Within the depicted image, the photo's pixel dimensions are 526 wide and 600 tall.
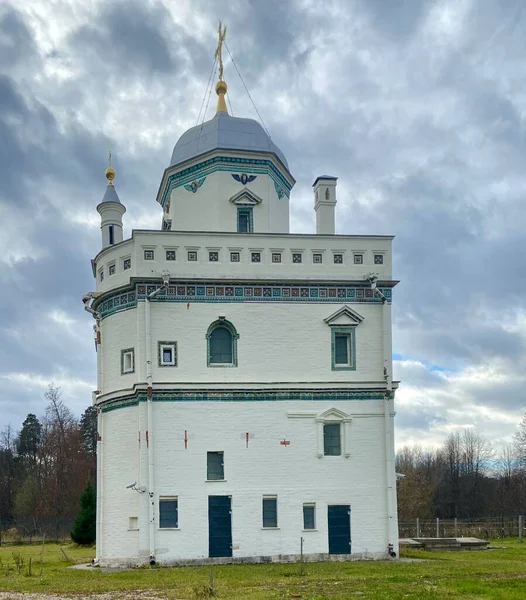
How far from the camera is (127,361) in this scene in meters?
30.5

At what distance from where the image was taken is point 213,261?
1202 inches

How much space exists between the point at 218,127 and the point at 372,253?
29.5 feet

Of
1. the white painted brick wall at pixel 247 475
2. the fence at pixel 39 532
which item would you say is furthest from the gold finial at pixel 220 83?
the fence at pixel 39 532

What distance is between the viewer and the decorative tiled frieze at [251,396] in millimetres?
29547

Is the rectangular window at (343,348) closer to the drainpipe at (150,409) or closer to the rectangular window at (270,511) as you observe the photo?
the rectangular window at (270,511)

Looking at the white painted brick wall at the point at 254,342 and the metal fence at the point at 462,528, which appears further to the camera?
the metal fence at the point at 462,528

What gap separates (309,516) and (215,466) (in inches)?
152

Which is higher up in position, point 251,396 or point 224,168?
point 224,168

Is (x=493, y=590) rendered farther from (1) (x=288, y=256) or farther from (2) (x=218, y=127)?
(2) (x=218, y=127)

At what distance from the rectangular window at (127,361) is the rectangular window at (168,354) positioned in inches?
47.1

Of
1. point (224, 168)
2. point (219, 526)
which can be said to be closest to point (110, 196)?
point (224, 168)

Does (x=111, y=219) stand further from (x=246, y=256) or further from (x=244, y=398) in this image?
(x=244, y=398)

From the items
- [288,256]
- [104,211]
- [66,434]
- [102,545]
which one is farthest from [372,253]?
[66,434]

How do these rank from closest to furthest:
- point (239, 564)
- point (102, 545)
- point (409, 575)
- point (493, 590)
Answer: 1. point (493, 590)
2. point (409, 575)
3. point (239, 564)
4. point (102, 545)
